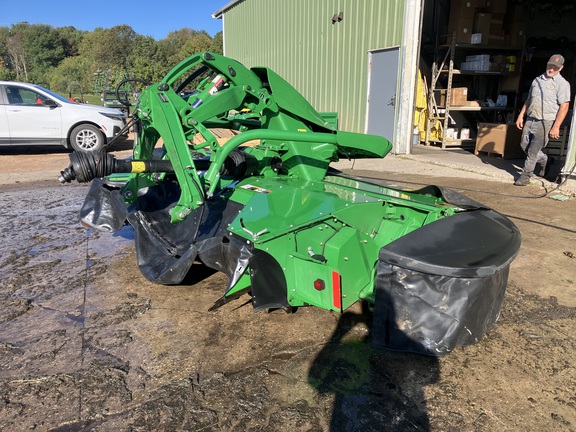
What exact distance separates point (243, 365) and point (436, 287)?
117 centimetres

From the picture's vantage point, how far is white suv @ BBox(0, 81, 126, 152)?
406 inches

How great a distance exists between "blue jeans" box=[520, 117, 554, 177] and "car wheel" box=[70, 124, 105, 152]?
8544 millimetres

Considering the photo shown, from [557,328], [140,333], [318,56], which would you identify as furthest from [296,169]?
[318,56]

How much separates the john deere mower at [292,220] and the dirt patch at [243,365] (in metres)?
0.22

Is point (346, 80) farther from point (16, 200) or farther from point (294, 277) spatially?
point (294, 277)

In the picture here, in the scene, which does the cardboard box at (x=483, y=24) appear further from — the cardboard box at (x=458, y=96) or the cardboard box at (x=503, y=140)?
the cardboard box at (x=503, y=140)

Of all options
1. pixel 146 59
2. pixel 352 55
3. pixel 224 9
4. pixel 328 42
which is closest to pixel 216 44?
Result: pixel 146 59

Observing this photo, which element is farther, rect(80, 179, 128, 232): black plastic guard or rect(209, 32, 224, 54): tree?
rect(209, 32, 224, 54): tree

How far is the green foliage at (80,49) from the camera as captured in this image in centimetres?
4378

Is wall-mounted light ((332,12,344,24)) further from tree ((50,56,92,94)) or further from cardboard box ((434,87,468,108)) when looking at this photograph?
tree ((50,56,92,94))

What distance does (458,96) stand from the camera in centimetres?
1121

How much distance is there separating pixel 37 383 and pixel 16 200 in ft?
16.5

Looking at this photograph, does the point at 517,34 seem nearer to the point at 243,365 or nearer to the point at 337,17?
the point at 337,17

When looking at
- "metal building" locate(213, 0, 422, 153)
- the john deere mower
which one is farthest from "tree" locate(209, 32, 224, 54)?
the john deere mower
